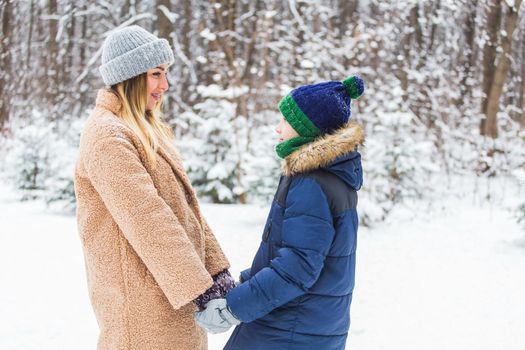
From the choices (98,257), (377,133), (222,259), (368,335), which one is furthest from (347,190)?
(377,133)

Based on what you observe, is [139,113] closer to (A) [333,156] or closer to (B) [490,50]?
(A) [333,156]

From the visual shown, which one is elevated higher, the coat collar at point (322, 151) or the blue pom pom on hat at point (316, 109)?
the blue pom pom on hat at point (316, 109)

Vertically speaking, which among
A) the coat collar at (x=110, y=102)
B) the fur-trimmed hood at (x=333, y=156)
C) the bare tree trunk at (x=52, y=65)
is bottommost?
→ the bare tree trunk at (x=52, y=65)

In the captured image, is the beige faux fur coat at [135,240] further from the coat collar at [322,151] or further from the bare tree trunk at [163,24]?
the bare tree trunk at [163,24]

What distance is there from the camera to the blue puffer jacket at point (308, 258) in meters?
1.77

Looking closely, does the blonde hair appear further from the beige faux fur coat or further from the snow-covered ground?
the snow-covered ground

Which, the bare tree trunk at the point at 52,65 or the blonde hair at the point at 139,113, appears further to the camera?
the bare tree trunk at the point at 52,65

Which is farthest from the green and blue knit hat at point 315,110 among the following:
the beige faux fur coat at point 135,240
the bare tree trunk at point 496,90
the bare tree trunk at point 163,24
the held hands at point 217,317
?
the bare tree trunk at point 496,90

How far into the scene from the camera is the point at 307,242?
175 centimetres

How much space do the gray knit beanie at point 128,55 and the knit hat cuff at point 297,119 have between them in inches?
20.6

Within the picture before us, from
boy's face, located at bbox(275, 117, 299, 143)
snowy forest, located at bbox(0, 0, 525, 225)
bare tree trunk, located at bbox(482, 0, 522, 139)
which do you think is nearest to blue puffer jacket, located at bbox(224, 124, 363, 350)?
boy's face, located at bbox(275, 117, 299, 143)

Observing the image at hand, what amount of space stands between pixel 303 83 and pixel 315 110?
31.9 ft

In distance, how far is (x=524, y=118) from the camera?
1808cm

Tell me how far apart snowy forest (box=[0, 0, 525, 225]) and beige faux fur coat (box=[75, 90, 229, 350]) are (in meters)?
5.95
